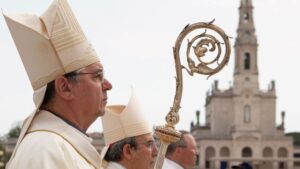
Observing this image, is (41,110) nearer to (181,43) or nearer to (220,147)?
(181,43)

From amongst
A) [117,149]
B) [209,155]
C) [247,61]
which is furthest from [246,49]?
[117,149]

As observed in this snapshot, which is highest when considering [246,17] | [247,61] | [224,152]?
[246,17]

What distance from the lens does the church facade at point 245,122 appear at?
7888cm

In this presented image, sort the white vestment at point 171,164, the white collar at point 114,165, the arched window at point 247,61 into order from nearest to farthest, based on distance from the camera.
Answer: the white collar at point 114,165, the white vestment at point 171,164, the arched window at point 247,61

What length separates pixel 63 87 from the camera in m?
2.70

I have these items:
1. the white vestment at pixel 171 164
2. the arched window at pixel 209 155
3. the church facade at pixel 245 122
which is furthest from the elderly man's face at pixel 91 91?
the arched window at pixel 209 155

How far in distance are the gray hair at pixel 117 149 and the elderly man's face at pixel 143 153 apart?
33 mm

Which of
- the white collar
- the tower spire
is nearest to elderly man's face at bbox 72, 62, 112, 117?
the white collar

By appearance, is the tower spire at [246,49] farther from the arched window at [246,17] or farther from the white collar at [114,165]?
the white collar at [114,165]

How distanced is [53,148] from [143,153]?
7.95 feet

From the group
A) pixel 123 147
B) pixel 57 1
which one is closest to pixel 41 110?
pixel 57 1

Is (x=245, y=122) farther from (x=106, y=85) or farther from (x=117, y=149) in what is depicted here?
(x=106, y=85)

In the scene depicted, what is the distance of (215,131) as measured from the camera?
82.9 meters

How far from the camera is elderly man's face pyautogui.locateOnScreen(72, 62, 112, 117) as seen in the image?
2705 mm
